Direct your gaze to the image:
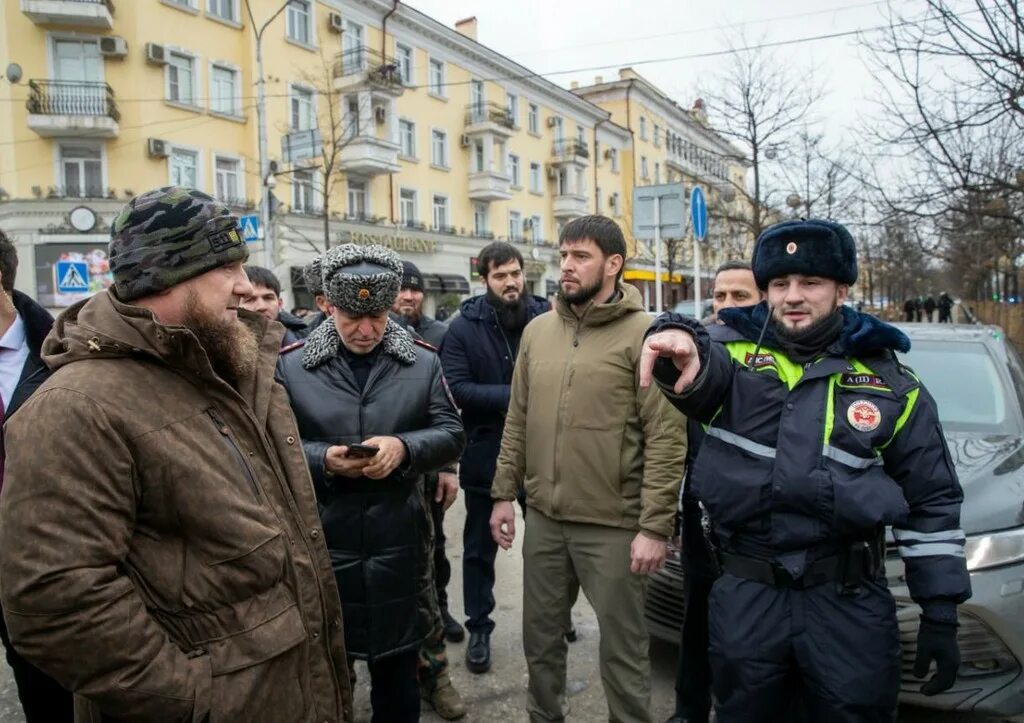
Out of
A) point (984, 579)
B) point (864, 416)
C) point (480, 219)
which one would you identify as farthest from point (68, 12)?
point (984, 579)

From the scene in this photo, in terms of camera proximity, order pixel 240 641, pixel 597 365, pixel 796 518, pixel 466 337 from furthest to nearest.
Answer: pixel 466 337 → pixel 597 365 → pixel 796 518 → pixel 240 641

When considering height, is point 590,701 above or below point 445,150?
below

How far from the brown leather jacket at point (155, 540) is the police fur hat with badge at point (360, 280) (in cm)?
81

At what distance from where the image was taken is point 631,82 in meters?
45.7

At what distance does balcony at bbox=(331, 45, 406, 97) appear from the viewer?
26.0 m

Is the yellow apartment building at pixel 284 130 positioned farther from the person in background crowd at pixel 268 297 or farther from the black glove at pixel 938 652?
the black glove at pixel 938 652

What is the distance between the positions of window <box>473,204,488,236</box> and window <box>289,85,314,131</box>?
9.76m

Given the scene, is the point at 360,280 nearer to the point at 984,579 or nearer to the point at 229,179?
the point at 984,579

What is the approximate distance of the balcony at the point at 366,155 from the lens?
85.8 feet

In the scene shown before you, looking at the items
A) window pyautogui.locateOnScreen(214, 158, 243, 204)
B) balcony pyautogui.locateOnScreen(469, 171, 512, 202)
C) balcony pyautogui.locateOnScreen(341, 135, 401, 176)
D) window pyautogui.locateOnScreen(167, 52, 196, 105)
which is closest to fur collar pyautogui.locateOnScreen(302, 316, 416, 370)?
window pyautogui.locateOnScreen(214, 158, 243, 204)

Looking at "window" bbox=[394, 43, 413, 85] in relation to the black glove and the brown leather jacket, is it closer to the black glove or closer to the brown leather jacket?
the brown leather jacket

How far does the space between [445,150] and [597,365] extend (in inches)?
1198

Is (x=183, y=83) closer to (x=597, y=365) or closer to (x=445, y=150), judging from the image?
(x=445, y=150)


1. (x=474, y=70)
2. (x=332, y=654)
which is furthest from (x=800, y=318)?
(x=474, y=70)
